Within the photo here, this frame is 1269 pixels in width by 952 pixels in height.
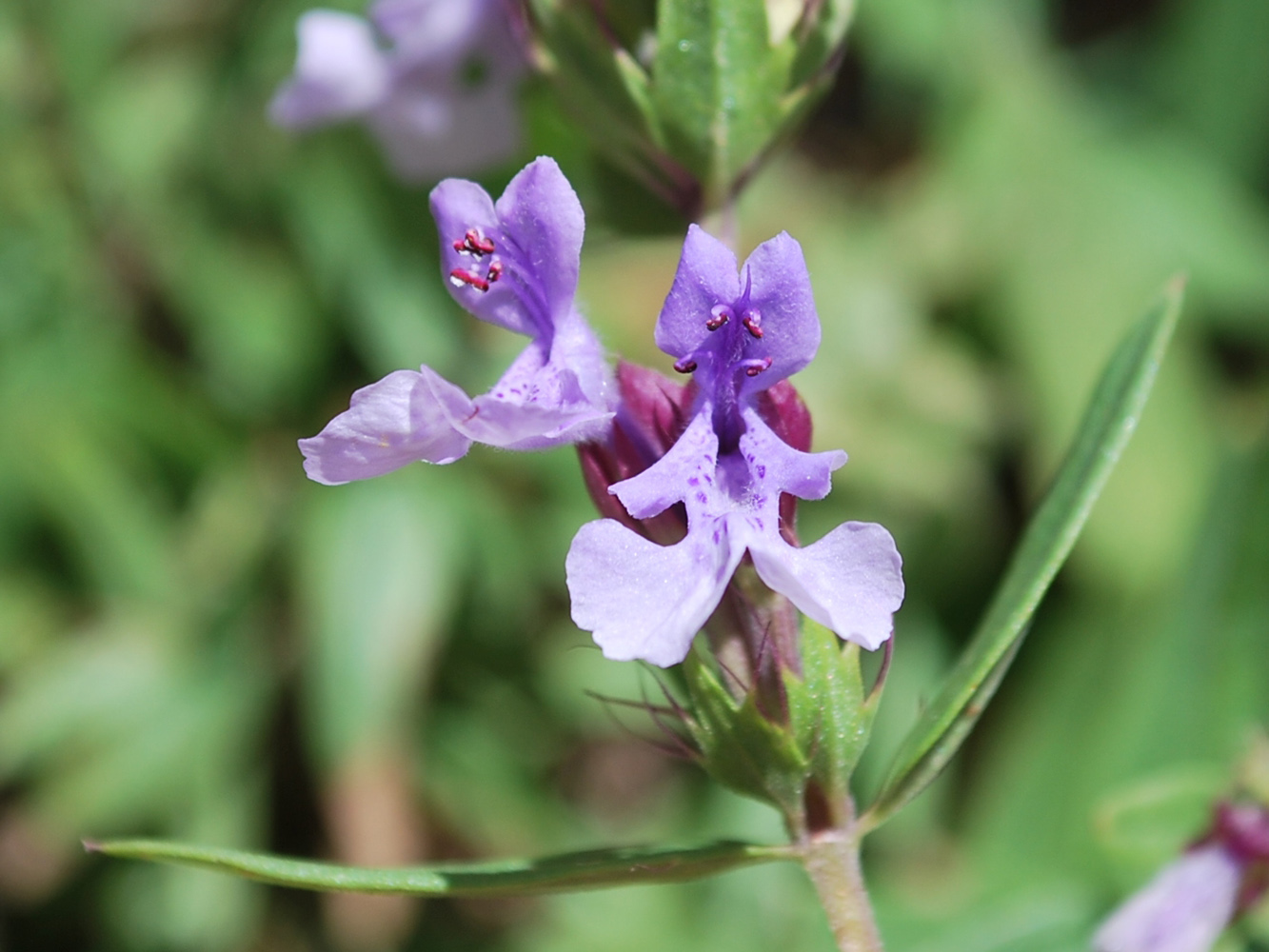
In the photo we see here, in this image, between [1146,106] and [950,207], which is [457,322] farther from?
[1146,106]

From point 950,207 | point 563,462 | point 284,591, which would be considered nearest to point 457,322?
point 563,462

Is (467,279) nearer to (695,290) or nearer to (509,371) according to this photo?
(509,371)

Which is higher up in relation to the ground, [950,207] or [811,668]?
[811,668]

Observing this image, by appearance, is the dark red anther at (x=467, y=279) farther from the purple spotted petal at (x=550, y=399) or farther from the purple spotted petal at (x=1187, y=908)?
the purple spotted petal at (x=1187, y=908)

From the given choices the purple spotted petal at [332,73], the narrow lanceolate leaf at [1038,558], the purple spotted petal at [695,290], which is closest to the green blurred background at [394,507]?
the purple spotted petal at [332,73]

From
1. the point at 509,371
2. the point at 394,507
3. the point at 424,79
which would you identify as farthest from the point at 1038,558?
the point at 394,507

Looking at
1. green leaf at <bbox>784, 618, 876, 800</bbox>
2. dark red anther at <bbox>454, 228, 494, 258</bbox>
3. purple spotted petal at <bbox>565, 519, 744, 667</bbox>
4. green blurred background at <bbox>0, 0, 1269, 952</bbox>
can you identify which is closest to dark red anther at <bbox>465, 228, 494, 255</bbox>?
dark red anther at <bbox>454, 228, 494, 258</bbox>

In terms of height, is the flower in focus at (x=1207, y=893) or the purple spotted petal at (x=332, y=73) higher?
the purple spotted petal at (x=332, y=73)
